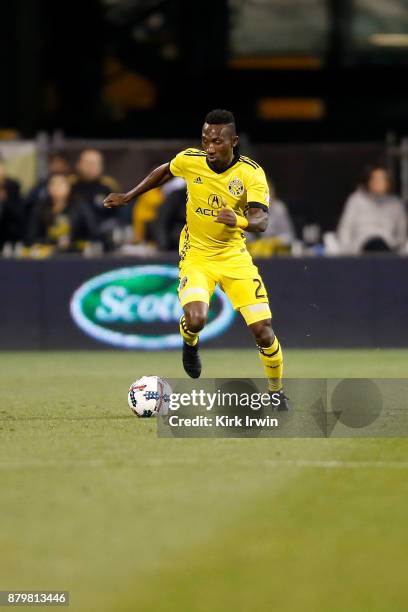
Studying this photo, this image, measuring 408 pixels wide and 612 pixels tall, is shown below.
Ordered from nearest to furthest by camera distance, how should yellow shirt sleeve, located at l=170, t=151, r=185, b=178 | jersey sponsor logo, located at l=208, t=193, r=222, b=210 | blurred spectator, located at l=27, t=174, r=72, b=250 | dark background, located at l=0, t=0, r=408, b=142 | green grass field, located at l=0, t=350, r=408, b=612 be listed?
green grass field, located at l=0, t=350, r=408, b=612
jersey sponsor logo, located at l=208, t=193, r=222, b=210
yellow shirt sleeve, located at l=170, t=151, r=185, b=178
blurred spectator, located at l=27, t=174, r=72, b=250
dark background, located at l=0, t=0, r=408, b=142

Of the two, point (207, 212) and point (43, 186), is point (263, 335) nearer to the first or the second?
point (207, 212)

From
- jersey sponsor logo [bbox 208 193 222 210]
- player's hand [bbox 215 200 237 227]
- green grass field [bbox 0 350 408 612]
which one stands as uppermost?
jersey sponsor logo [bbox 208 193 222 210]

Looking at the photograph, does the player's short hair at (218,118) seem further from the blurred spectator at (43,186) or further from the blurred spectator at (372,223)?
the blurred spectator at (372,223)

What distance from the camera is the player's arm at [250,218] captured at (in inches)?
384

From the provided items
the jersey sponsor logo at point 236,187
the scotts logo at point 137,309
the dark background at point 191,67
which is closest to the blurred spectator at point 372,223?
the scotts logo at point 137,309

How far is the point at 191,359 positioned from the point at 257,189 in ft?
4.98

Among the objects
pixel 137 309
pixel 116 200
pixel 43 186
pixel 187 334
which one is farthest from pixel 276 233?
pixel 116 200

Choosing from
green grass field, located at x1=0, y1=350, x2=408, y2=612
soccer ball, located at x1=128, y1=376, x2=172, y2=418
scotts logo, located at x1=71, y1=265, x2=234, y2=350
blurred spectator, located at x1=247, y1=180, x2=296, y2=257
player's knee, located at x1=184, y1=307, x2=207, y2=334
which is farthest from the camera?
blurred spectator, located at x1=247, y1=180, x2=296, y2=257

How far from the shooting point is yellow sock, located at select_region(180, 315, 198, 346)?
10.9m

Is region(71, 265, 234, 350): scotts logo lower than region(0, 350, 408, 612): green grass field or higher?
higher

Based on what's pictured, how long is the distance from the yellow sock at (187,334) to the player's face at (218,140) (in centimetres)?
118

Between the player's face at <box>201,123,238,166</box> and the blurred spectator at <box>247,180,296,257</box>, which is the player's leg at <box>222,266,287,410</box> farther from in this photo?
the blurred spectator at <box>247,180,296,257</box>

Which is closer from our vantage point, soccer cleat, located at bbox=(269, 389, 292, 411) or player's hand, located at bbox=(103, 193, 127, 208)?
soccer cleat, located at bbox=(269, 389, 292, 411)

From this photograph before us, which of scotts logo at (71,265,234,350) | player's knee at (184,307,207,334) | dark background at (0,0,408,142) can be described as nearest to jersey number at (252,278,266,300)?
player's knee at (184,307,207,334)
